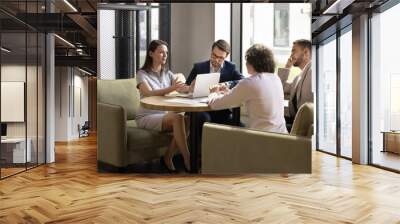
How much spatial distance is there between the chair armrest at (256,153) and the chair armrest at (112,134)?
3.63ft

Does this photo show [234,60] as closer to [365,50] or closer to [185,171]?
[185,171]

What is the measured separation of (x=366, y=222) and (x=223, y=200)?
1.29 meters

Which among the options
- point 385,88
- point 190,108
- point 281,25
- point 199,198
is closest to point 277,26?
point 281,25

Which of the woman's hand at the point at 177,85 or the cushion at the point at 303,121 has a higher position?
the woman's hand at the point at 177,85

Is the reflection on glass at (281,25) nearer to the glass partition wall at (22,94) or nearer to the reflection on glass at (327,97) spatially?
the glass partition wall at (22,94)

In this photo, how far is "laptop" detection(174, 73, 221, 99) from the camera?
4586 mm

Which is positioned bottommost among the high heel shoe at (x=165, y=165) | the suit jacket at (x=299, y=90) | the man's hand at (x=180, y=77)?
the high heel shoe at (x=165, y=165)

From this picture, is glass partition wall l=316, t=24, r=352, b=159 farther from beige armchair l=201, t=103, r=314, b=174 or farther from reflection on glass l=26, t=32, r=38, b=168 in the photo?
reflection on glass l=26, t=32, r=38, b=168

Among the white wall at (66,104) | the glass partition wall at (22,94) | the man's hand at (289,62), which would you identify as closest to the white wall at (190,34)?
the man's hand at (289,62)

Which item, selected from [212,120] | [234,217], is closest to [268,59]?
[212,120]

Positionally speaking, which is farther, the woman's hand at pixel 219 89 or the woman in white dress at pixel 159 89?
the woman in white dress at pixel 159 89

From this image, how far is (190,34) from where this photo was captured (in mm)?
4746

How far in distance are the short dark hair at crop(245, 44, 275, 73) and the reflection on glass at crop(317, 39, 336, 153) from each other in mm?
4608

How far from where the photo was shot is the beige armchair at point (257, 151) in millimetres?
→ 4465
